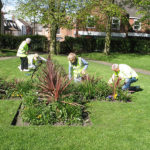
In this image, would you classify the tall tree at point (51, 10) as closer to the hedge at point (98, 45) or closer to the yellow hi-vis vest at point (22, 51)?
the hedge at point (98, 45)

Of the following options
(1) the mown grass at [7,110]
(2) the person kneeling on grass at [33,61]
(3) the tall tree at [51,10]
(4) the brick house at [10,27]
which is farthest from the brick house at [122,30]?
(4) the brick house at [10,27]

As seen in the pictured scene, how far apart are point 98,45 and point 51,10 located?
9757 millimetres

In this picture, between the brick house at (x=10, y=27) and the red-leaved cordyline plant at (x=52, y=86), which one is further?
the brick house at (x=10, y=27)

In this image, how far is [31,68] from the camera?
11.6 metres

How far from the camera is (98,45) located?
2880 centimetres

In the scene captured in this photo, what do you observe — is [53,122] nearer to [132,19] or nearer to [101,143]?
[101,143]

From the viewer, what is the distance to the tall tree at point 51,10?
67.1 feet

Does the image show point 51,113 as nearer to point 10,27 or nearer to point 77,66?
point 77,66

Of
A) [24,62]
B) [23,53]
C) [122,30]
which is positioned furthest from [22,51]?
[122,30]

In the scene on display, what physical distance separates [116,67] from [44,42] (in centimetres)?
2143

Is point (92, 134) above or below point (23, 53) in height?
below

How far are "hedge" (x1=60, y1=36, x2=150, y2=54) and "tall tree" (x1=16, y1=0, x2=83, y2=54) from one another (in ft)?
19.4

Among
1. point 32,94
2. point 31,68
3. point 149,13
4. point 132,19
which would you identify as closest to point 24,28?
point 132,19

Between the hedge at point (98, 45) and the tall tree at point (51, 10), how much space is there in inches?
233
